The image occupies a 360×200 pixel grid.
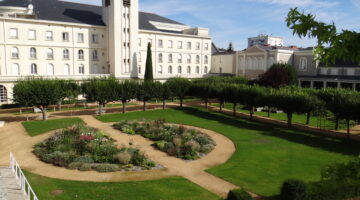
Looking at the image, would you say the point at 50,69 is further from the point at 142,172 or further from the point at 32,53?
the point at 142,172

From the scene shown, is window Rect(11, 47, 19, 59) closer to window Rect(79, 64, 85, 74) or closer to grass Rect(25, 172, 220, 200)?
window Rect(79, 64, 85, 74)

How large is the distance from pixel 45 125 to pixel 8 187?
743 inches

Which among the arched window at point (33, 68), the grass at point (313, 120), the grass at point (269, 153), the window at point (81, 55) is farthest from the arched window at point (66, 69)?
the grass at point (313, 120)

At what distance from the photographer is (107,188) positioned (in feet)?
57.1

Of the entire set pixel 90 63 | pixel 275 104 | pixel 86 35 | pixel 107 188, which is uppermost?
pixel 86 35

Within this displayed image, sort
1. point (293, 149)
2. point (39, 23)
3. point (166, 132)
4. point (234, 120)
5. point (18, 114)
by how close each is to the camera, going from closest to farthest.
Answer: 1. point (293, 149)
2. point (166, 132)
3. point (234, 120)
4. point (18, 114)
5. point (39, 23)

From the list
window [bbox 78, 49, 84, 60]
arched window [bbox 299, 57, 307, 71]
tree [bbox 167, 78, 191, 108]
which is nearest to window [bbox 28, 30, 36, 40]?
window [bbox 78, 49, 84, 60]

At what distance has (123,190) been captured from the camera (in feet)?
56.1

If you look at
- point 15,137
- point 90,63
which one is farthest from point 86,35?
point 15,137

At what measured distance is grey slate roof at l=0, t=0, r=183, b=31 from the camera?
5988 cm

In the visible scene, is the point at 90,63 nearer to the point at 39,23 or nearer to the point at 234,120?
the point at 39,23

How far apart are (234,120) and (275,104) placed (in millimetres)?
5937

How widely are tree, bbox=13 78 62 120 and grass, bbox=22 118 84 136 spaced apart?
2.39 meters

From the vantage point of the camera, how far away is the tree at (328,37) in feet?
17.0
